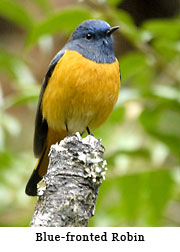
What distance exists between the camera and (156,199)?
425cm

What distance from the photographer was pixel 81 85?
13.9 feet

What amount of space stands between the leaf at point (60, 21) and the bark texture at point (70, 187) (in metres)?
1.82

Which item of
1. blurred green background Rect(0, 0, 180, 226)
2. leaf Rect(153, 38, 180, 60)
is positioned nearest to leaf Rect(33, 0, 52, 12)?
blurred green background Rect(0, 0, 180, 226)

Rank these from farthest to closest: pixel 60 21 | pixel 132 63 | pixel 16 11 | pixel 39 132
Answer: pixel 39 132 < pixel 16 11 < pixel 132 63 < pixel 60 21

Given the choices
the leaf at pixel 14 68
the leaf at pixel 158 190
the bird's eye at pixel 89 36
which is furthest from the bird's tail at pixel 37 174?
the bird's eye at pixel 89 36

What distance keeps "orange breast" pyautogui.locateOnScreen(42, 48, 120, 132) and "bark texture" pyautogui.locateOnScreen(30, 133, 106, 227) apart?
125 cm

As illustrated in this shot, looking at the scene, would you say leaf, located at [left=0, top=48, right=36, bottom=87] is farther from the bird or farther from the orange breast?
the orange breast

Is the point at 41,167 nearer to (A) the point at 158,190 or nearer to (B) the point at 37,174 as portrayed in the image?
(B) the point at 37,174

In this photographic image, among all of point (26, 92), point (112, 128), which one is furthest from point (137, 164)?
point (26, 92)

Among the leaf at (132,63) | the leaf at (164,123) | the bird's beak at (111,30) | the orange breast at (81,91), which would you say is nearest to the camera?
the orange breast at (81,91)

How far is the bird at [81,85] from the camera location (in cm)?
425

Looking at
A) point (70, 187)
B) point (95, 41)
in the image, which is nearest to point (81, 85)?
point (95, 41)

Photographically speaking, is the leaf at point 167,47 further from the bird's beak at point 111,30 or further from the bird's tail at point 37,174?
the bird's tail at point 37,174

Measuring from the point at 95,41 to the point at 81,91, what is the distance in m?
0.61
